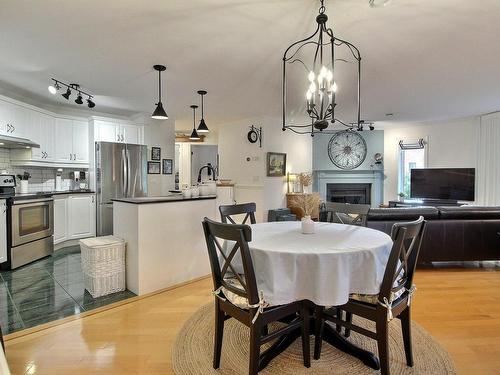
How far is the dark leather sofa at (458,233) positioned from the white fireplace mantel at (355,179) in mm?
3845

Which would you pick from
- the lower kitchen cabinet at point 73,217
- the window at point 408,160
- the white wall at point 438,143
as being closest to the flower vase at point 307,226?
the lower kitchen cabinet at point 73,217

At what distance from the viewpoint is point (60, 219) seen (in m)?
4.70

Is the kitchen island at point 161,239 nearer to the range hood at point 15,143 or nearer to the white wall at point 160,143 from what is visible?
the range hood at point 15,143

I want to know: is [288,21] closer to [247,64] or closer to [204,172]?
[247,64]

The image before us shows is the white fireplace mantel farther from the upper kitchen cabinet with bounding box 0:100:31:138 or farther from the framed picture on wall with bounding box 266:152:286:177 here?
the upper kitchen cabinet with bounding box 0:100:31:138

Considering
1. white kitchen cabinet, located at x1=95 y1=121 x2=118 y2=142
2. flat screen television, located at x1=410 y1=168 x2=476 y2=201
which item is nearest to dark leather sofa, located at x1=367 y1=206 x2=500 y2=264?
flat screen television, located at x1=410 y1=168 x2=476 y2=201

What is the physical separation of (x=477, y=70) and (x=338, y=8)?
2.46m

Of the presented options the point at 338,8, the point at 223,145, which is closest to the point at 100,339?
the point at 338,8

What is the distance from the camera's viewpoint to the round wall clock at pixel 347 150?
759cm

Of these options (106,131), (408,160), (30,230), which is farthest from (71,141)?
(408,160)

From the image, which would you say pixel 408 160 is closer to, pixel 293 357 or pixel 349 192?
pixel 349 192

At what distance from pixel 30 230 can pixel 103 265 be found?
6.20 ft

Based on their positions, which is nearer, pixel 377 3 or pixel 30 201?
pixel 377 3

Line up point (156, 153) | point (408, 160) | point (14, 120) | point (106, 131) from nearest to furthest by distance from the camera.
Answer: point (14, 120) → point (106, 131) → point (156, 153) → point (408, 160)
